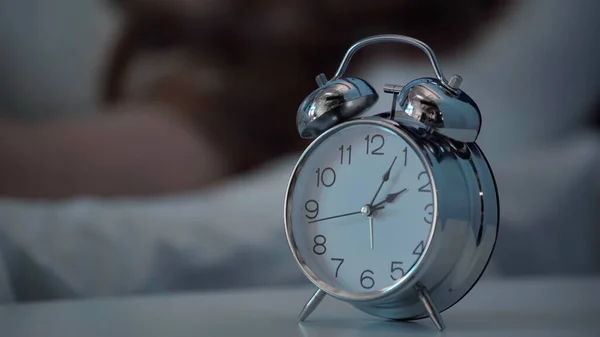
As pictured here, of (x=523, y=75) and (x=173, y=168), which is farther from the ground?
(x=523, y=75)

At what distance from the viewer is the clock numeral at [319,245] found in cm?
93

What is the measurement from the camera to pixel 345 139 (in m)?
0.93

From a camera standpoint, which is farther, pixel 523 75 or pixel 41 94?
pixel 523 75

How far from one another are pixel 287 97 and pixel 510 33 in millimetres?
558

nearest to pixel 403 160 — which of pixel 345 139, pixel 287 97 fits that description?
pixel 345 139

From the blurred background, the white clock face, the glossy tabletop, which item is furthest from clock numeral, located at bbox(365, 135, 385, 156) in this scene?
the blurred background

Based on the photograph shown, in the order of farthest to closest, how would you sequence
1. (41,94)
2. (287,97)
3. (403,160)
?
1. (287,97)
2. (41,94)
3. (403,160)

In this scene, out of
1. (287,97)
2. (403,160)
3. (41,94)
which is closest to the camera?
(403,160)

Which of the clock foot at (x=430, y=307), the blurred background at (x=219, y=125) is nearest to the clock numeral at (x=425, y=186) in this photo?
the clock foot at (x=430, y=307)

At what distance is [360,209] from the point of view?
2.95 feet

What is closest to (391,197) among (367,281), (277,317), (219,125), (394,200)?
(394,200)

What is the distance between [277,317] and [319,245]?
0.14 m

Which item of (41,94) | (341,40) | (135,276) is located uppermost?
(341,40)

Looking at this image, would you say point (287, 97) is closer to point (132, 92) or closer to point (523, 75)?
point (132, 92)
